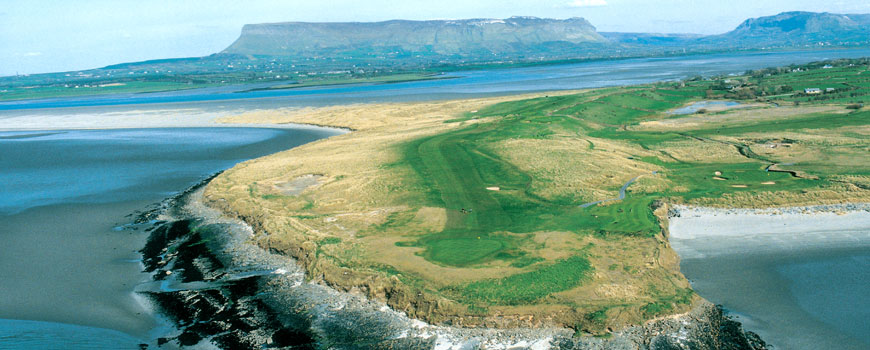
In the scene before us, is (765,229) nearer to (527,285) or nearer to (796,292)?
(796,292)

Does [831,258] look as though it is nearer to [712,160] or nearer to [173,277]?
[712,160]

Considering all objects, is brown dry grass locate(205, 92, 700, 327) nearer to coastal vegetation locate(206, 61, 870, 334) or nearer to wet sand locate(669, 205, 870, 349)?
coastal vegetation locate(206, 61, 870, 334)

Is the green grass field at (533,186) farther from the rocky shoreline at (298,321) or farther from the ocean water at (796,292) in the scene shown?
the ocean water at (796,292)

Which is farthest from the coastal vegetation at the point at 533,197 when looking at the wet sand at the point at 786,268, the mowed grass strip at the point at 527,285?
the wet sand at the point at 786,268

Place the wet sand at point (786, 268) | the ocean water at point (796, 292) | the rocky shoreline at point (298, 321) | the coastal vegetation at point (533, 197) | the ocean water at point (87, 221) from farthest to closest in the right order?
the ocean water at point (87, 221), the coastal vegetation at point (533, 197), the wet sand at point (786, 268), the ocean water at point (796, 292), the rocky shoreline at point (298, 321)

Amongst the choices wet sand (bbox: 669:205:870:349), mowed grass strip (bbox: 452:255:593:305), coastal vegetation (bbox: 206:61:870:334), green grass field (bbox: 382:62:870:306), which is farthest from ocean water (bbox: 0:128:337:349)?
wet sand (bbox: 669:205:870:349)

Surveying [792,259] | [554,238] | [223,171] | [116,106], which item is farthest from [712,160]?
[116,106]
